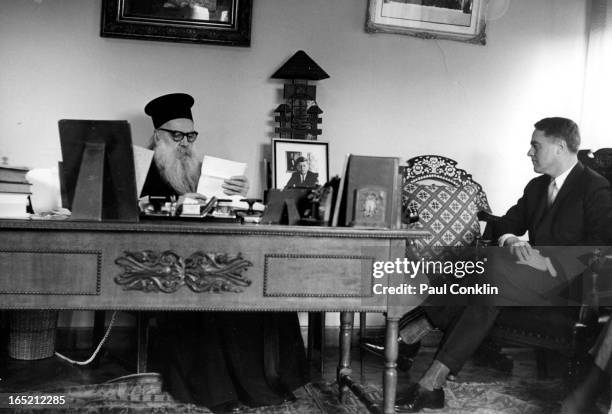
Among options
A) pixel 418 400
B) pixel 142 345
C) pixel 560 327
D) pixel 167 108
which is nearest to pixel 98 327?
pixel 142 345

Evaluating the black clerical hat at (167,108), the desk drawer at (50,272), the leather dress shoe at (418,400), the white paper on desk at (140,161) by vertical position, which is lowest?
the leather dress shoe at (418,400)

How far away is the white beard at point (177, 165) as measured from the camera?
385 centimetres

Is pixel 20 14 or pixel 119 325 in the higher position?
pixel 20 14

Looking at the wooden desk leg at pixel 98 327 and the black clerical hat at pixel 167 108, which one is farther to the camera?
the black clerical hat at pixel 167 108

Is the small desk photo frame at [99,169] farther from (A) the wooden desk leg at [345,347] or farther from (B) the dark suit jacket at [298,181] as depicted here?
(B) the dark suit jacket at [298,181]

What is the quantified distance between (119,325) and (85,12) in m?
2.12

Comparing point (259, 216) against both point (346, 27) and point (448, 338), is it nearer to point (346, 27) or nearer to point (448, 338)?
point (448, 338)

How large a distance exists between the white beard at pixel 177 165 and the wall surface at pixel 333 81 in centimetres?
30

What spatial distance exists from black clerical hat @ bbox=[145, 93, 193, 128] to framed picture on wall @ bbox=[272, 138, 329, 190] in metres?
0.64

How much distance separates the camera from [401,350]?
3.80 meters

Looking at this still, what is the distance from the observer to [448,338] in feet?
9.60

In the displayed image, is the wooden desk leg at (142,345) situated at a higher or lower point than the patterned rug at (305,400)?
higher

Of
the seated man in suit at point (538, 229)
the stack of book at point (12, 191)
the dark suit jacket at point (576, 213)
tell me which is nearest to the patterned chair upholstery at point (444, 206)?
the seated man in suit at point (538, 229)

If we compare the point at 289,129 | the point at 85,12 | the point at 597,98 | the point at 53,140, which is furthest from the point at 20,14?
the point at 597,98
